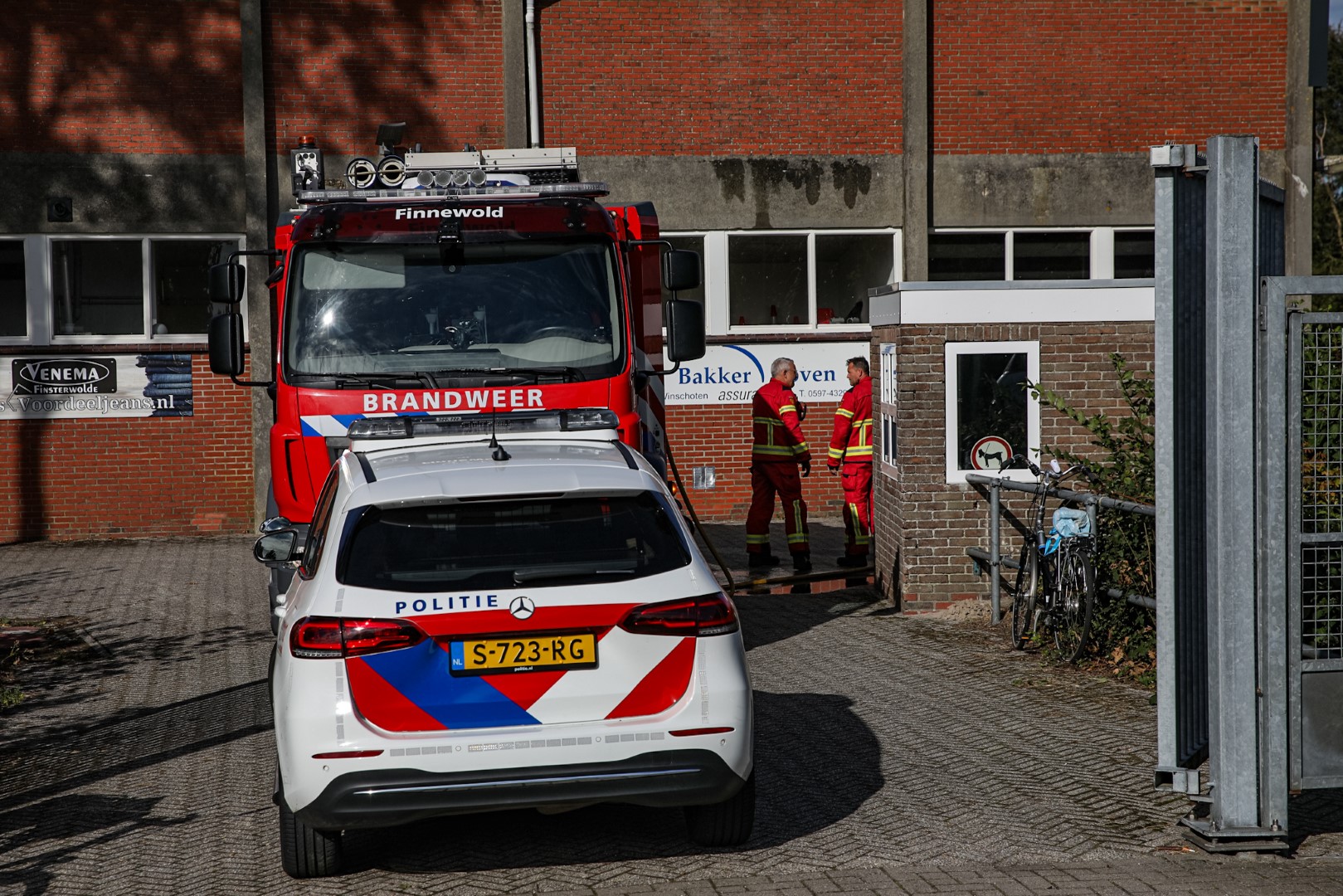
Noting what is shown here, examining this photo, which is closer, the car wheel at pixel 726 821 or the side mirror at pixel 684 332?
the car wheel at pixel 726 821

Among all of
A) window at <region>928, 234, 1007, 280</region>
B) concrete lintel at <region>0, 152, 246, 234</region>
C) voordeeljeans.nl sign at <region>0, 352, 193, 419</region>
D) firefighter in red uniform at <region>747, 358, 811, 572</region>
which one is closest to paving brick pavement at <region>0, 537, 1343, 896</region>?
firefighter in red uniform at <region>747, 358, 811, 572</region>

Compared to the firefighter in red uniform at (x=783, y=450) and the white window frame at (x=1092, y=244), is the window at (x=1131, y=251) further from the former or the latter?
the firefighter in red uniform at (x=783, y=450)

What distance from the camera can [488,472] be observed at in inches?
224

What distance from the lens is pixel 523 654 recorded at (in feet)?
16.8

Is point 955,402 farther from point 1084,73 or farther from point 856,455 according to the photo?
point 1084,73

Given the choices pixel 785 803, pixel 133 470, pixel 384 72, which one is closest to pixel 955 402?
pixel 785 803

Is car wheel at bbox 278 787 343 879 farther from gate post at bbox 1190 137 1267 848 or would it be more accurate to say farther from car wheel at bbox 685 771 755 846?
gate post at bbox 1190 137 1267 848

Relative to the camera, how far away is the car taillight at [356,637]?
16.5ft

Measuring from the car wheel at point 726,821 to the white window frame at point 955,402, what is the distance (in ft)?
18.6

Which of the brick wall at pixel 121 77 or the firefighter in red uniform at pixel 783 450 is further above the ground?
the brick wall at pixel 121 77

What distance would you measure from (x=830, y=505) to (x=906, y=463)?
7.51m

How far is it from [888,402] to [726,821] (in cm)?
632

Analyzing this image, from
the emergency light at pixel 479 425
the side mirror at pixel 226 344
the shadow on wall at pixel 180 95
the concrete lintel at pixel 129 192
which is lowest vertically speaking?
the emergency light at pixel 479 425

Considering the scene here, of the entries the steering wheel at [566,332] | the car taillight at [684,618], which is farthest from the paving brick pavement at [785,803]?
the steering wheel at [566,332]
